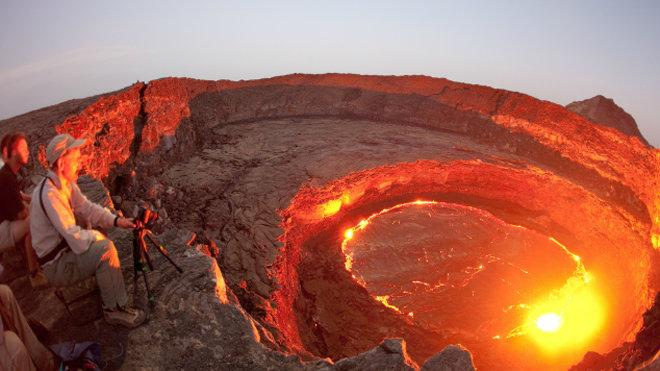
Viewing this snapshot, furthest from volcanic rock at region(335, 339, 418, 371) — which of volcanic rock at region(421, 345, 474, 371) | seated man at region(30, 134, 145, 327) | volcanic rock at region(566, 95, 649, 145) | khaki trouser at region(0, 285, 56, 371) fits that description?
volcanic rock at region(566, 95, 649, 145)

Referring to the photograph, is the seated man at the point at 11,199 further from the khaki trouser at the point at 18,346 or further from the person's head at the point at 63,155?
the khaki trouser at the point at 18,346

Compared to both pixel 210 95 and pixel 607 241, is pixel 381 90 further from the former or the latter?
pixel 607 241

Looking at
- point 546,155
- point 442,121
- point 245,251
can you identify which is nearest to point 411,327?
point 245,251

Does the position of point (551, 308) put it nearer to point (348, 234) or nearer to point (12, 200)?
point (348, 234)

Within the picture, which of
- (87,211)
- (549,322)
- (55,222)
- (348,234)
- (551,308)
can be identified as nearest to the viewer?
(55,222)

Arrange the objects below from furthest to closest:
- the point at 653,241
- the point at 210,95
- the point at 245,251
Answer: the point at 210,95
the point at 653,241
the point at 245,251

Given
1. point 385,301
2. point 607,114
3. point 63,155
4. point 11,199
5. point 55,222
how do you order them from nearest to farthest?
1. point 55,222
2. point 63,155
3. point 11,199
4. point 385,301
5. point 607,114

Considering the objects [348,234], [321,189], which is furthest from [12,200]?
[348,234]
